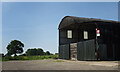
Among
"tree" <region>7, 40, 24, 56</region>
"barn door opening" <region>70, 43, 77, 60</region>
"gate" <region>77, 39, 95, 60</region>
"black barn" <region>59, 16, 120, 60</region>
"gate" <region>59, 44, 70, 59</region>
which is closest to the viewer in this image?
"gate" <region>77, 39, 95, 60</region>

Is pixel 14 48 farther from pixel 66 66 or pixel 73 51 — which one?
pixel 66 66

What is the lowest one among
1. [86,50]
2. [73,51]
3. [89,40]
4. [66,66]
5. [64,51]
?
[66,66]

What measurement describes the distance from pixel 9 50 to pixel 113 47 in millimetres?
44160

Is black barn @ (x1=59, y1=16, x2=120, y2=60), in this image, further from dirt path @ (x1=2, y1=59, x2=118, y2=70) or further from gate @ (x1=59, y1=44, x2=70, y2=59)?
dirt path @ (x1=2, y1=59, x2=118, y2=70)

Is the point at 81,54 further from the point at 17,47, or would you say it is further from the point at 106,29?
the point at 17,47

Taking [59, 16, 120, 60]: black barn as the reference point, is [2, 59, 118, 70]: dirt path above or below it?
below

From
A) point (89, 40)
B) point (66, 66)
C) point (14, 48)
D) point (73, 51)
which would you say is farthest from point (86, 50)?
point (14, 48)

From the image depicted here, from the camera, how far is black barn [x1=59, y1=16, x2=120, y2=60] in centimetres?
1848

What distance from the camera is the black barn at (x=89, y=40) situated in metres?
18.5

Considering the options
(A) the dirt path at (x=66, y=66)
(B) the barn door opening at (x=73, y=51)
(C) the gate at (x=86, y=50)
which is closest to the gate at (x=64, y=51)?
(B) the barn door opening at (x=73, y=51)

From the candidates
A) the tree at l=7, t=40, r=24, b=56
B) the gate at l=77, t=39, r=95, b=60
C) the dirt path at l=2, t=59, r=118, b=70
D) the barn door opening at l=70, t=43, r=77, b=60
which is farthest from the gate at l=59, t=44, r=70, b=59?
the tree at l=7, t=40, r=24, b=56

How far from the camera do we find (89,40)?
18.5 metres

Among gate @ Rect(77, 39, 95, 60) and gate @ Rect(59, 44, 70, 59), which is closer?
gate @ Rect(77, 39, 95, 60)

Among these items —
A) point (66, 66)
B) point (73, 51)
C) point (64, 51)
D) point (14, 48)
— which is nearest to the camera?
point (66, 66)
